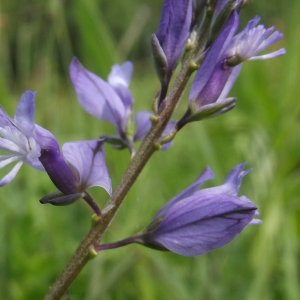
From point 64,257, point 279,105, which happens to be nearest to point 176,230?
point 64,257

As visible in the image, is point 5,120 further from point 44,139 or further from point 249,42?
point 249,42

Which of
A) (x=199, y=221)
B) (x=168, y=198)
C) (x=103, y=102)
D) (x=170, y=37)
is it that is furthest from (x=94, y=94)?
(x=168, y=198)

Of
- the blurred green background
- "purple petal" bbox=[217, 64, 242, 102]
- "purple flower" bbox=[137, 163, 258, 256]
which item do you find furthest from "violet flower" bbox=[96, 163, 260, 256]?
the blurred green background

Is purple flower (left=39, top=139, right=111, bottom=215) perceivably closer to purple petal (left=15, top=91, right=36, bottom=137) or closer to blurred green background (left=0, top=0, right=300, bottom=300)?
purple petal (left=15, top=91, right=36, bottom=137)

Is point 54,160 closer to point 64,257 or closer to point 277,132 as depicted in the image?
point 64,257

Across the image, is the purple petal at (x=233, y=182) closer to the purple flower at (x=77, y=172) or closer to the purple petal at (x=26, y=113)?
the purple flower at (x=77, y=172)

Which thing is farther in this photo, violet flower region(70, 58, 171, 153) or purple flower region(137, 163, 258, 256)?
violet flower region(70, 58, 171, 153)
